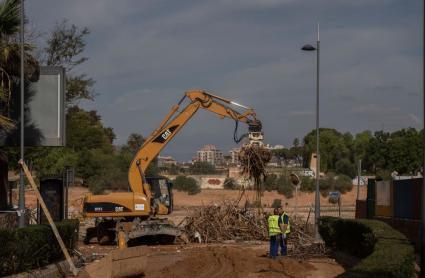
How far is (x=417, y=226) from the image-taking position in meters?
24.6

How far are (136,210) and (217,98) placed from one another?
6.74 metres

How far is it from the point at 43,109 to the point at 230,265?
10070mm

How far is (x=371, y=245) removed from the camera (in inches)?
825

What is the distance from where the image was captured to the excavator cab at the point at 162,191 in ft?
109

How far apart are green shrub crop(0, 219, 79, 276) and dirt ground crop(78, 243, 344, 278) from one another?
284cm

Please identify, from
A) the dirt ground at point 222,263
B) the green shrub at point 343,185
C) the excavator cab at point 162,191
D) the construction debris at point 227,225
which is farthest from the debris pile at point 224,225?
the green shrub at point 343,185

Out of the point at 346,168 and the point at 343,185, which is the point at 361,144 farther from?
the point at 343,185

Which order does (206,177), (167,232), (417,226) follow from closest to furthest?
(417,226) < (167,232) < (206,177)

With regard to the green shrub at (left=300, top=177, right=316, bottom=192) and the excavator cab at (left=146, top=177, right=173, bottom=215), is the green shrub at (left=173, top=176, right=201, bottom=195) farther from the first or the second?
the excavator cab at (left=146, top=177, right=173, bottom=215)

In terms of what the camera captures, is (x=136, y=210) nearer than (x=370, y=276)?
No

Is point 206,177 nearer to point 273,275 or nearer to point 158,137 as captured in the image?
point 158,137

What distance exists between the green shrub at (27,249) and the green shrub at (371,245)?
782 centimetres

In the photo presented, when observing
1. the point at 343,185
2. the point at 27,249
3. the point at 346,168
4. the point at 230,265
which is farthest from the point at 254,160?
the point at 346,168

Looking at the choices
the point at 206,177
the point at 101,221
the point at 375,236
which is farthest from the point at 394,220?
the point at 206,177
